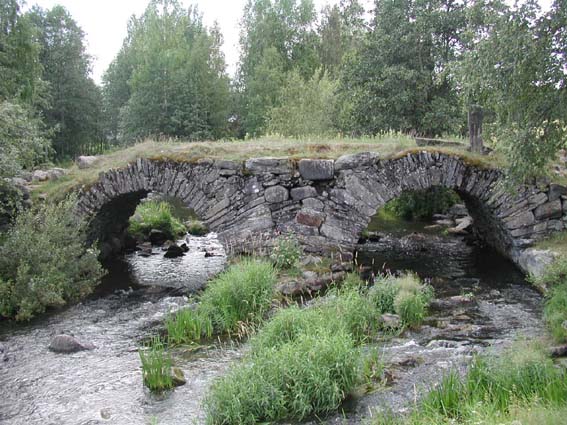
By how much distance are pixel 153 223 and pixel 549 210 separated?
12.7 meters

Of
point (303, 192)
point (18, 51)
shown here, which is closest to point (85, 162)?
point (303, 192)

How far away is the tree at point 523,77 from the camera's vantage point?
986 cm

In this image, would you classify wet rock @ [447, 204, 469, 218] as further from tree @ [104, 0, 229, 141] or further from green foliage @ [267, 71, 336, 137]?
Result: tree @ [104, 0, 229, 141]

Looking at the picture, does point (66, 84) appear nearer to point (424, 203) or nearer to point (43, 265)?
point (424, 203)

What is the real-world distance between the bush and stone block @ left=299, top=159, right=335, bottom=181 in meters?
5.02

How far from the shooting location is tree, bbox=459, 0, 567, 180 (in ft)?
32.3

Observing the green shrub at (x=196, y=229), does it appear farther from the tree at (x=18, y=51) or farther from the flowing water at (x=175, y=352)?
the tree at (x=18, y=51)

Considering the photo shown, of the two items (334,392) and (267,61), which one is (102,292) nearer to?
(334,392)

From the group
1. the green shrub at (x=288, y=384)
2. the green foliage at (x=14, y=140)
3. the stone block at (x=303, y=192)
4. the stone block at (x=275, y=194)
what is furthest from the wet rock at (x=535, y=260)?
the green foliage at (x=14, y=140)

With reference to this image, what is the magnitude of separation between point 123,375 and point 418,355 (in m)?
4.13

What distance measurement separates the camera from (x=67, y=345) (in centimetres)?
926

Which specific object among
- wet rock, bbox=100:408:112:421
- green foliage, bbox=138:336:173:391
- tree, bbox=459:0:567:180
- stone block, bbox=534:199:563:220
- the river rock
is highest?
tree, bbox=459:0:567:180

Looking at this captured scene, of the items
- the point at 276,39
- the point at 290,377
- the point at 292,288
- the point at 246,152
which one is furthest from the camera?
the point at 276,39

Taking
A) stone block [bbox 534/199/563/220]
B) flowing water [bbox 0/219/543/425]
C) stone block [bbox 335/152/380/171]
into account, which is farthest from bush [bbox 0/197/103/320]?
stone block [bbox 534/199/563/220]
